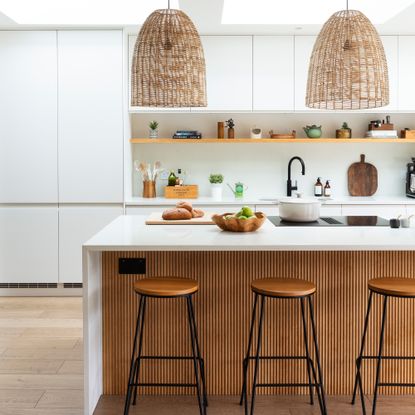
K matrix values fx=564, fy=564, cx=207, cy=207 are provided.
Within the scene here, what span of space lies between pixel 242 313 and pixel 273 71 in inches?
115

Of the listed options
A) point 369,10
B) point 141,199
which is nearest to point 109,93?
point 141,199

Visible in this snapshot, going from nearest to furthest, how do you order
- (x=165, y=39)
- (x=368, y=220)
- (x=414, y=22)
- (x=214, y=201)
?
(x=165, y=39)
(x=368, y=220)
(x=414, y=22)
(x=214, y=201)

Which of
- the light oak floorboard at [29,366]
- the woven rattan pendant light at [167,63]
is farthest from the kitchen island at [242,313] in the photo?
the woven rattan pendant light at [167,63]

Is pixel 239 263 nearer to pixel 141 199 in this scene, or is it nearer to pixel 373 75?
pixel 373 75

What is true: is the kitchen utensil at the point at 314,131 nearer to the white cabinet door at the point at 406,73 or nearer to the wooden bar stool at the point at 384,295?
the white cabinet door at the point at 406,73

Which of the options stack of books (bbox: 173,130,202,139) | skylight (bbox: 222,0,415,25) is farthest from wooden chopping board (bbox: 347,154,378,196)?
stack of books (bbox: 173,130,202,139)

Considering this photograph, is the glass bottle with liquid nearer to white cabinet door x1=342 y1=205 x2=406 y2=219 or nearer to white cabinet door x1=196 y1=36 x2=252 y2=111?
white cabinet door x1=342 y1=205 x2=406 y2=219

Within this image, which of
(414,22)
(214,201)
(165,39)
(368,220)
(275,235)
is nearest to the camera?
(165,39)

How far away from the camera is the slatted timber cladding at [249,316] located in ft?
10.1

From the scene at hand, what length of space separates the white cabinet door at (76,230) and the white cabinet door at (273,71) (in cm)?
173

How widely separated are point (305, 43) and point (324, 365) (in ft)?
10.6

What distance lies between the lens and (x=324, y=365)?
3.10 meters

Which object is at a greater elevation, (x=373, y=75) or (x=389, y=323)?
(x=373, y=75)

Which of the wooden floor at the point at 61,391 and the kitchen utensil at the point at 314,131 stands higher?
the kitchen utensil at the point at 314,131
